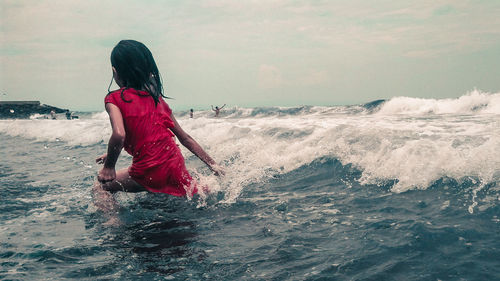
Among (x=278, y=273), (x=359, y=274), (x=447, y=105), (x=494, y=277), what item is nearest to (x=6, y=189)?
(x=278, y=273)

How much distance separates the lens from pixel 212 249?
3.04m

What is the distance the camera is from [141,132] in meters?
3.56

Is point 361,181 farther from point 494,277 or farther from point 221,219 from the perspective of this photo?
point 494,277

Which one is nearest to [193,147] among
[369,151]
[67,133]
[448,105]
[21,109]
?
[369,151]

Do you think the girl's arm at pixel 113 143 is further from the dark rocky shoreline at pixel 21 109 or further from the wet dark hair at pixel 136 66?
the dark rocky shoreline at pixel 21 109

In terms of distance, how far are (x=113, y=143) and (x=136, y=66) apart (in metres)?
0.77

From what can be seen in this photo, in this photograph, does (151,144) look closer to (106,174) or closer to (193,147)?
(193,147)

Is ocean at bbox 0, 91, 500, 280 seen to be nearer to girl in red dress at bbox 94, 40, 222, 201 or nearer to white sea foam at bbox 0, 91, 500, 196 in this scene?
white sea foam at bbox 0, 91, 500, 196

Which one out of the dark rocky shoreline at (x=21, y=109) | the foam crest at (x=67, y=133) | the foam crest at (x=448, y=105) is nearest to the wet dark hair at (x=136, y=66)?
the foam crest at (x=67, y=133)

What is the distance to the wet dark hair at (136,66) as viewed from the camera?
335 centimetres

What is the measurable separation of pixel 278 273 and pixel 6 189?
491 cm

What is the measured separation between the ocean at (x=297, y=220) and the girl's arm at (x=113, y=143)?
0.59 meters

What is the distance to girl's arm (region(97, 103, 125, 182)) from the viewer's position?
10.1 feet

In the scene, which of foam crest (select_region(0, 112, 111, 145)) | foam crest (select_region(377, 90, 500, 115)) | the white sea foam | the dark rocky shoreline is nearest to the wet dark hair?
the white sea foam
